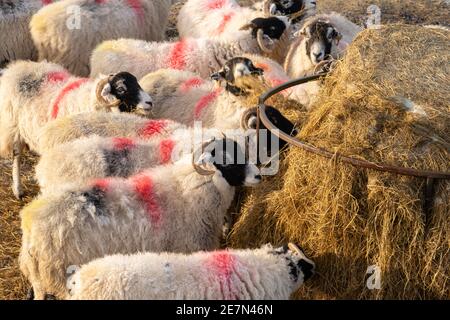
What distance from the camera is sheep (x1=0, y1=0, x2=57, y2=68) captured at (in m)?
7.96

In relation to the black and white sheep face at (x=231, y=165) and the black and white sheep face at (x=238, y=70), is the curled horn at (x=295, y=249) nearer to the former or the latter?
the black and white sheep face at (x=231, y=165)

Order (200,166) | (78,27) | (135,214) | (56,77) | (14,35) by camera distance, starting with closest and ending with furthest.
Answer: (135,214) → (200,166) → (56,77) → (78,27) → (14,35)

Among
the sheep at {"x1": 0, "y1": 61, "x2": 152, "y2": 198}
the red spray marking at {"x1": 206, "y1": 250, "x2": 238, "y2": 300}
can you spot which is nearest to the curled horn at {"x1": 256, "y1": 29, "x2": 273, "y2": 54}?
the sheep at {"x1": 0, "y1": 61, "x2": 152, "y2": 198}

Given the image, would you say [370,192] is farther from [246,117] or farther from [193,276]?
[246,117]

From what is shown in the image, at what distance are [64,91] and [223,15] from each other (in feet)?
8.38

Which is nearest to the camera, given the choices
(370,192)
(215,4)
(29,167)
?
(370,192)

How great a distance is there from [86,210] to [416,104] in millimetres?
2180

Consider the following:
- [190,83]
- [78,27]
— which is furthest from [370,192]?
[78,27]

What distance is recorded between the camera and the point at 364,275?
171 inches

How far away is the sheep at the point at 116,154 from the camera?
4.97 m

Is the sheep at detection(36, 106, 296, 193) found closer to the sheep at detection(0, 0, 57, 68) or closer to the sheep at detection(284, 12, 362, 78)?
the sheep at detection(284, 12, 362, 78)

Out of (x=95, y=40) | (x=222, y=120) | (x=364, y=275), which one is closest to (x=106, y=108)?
(x=222, y=120)

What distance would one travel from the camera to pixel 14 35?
7.98 metres

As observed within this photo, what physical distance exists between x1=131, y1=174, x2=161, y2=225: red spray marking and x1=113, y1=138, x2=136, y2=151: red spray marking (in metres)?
0.50
